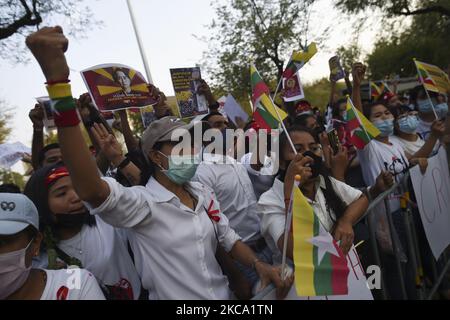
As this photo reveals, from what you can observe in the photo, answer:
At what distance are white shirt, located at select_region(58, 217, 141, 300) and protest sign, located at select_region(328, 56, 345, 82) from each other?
19.7 ft

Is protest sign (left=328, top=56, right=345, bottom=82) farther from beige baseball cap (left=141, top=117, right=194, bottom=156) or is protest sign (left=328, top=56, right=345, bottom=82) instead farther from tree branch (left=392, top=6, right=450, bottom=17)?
tree branch (left=392, top=6, right=450, bottom=17)

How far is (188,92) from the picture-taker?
4828 mm

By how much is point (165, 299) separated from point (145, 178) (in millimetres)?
801

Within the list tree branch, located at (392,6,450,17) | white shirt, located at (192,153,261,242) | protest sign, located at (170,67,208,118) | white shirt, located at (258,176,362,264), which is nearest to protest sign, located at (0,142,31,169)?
protest sign, located at (170,67,208,118)

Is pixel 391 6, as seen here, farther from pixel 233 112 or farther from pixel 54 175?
pixel 54 175


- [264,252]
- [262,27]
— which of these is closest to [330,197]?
[264,252]

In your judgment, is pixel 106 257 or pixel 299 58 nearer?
pixel 106 257

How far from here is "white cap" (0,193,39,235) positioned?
1.64 m

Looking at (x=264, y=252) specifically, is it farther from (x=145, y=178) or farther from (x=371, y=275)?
(x=145, y=178)

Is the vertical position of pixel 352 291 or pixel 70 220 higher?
pixel 70 220

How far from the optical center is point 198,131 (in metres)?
2.49

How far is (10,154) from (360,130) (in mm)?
3883

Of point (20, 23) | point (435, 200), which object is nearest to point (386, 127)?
point (435, 200)

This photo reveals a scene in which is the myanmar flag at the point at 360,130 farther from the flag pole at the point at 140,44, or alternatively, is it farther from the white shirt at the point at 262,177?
the flag pole at the point at 140,44
